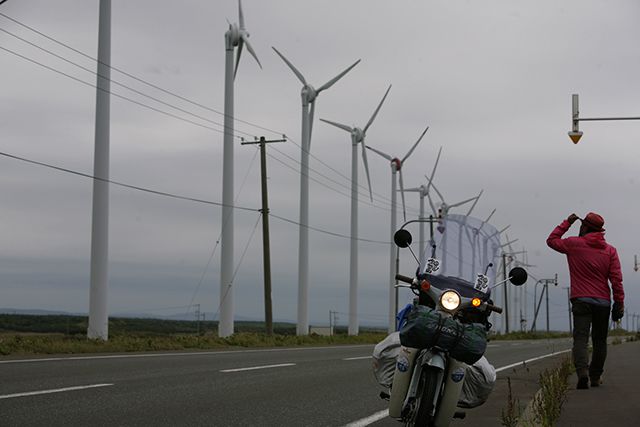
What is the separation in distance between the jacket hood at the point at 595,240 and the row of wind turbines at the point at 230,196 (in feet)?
20.4

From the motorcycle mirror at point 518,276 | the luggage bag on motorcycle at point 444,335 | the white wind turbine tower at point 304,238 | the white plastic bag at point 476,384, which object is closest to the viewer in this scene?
the luggage bag on motorcycle at point 444,335

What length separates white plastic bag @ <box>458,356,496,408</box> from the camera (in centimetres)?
635

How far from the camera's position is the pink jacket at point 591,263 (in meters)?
9.95

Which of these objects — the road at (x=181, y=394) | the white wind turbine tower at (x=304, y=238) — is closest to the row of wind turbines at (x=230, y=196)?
the white wind turbine tower at (x=304, y=238)

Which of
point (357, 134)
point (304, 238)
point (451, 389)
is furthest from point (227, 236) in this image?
point (451, 389)

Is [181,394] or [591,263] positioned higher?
[591,263]

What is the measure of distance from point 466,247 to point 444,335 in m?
1.35

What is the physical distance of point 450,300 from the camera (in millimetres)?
5820

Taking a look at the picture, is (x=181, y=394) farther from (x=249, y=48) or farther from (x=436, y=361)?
(x=249, y=48)

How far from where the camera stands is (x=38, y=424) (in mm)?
6707

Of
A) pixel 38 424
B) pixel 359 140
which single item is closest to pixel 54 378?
pixel 38 424

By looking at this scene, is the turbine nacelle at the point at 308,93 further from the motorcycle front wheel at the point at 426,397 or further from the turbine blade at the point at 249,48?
the motorcycle front wheel at the point at 426,397

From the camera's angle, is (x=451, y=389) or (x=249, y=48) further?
(x=249, y=48)

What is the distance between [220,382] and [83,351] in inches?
371
